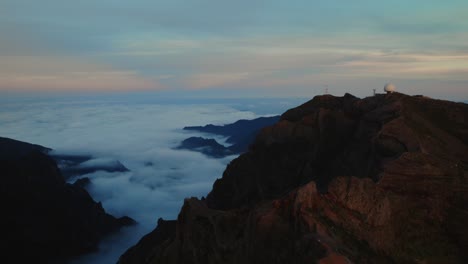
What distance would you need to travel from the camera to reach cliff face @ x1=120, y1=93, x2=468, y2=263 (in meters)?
22.4

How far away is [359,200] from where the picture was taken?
23609 mm

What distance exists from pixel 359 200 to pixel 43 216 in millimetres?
94493

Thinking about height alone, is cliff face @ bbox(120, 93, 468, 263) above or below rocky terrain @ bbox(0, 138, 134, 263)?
above

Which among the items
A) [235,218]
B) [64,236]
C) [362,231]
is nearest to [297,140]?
[235,218]

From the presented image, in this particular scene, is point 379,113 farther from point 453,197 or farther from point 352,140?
point 453,197

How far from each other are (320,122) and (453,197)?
18.3 m

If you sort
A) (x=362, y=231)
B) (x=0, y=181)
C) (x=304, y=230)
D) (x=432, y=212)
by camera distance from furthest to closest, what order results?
(x=0, y=181) < (x=432, y=212) < (x=362, y=231) < (x=304, y=230)

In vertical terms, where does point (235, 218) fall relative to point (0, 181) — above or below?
above

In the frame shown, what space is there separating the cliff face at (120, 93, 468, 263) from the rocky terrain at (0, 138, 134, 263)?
218 ft

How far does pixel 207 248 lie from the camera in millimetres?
29844

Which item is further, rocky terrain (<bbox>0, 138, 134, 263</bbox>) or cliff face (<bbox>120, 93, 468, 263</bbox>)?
rocky terrain (<bbox>0, 138, 134, 263</bbox>)

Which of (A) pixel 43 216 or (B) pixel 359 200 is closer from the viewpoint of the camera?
(B) pixel 359 200

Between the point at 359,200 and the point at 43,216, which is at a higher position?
the point at 359,200

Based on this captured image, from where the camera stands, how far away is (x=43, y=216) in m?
A: 102
